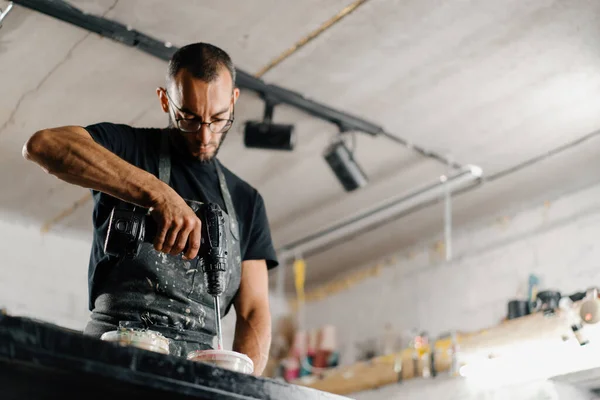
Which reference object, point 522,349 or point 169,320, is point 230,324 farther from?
point 169,320

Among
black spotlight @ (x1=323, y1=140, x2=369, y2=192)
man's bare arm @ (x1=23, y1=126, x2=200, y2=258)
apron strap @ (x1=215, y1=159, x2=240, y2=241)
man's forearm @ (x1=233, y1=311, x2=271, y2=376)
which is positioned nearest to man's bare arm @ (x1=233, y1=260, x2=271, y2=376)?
man's forearm @ (x1=233, y1=311, x2=271, y2=376)

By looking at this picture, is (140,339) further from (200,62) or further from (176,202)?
(200,62)

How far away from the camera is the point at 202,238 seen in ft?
5.33

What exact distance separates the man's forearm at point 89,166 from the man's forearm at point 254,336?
62 centimetres

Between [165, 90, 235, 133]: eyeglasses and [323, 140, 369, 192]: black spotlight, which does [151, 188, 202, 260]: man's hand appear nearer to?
[165, 90, 235, 133]: eyeglasses

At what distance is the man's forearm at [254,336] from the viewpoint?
6.39ft

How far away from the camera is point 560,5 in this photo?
272 centimetres

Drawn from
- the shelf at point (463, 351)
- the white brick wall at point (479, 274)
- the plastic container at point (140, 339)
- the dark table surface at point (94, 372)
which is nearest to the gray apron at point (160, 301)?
the plastic container at point (140, 339)

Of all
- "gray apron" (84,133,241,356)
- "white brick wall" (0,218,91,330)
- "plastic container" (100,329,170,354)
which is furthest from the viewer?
"white brick wall" (0,218,91,330)

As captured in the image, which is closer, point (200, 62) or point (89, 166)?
point (89, 166)

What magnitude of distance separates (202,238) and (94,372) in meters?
0.58

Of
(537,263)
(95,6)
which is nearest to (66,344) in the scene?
(95,6)

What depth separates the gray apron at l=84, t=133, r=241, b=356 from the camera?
170cm

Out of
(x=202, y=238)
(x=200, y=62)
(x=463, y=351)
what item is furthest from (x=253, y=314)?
(x=463, y=351)
